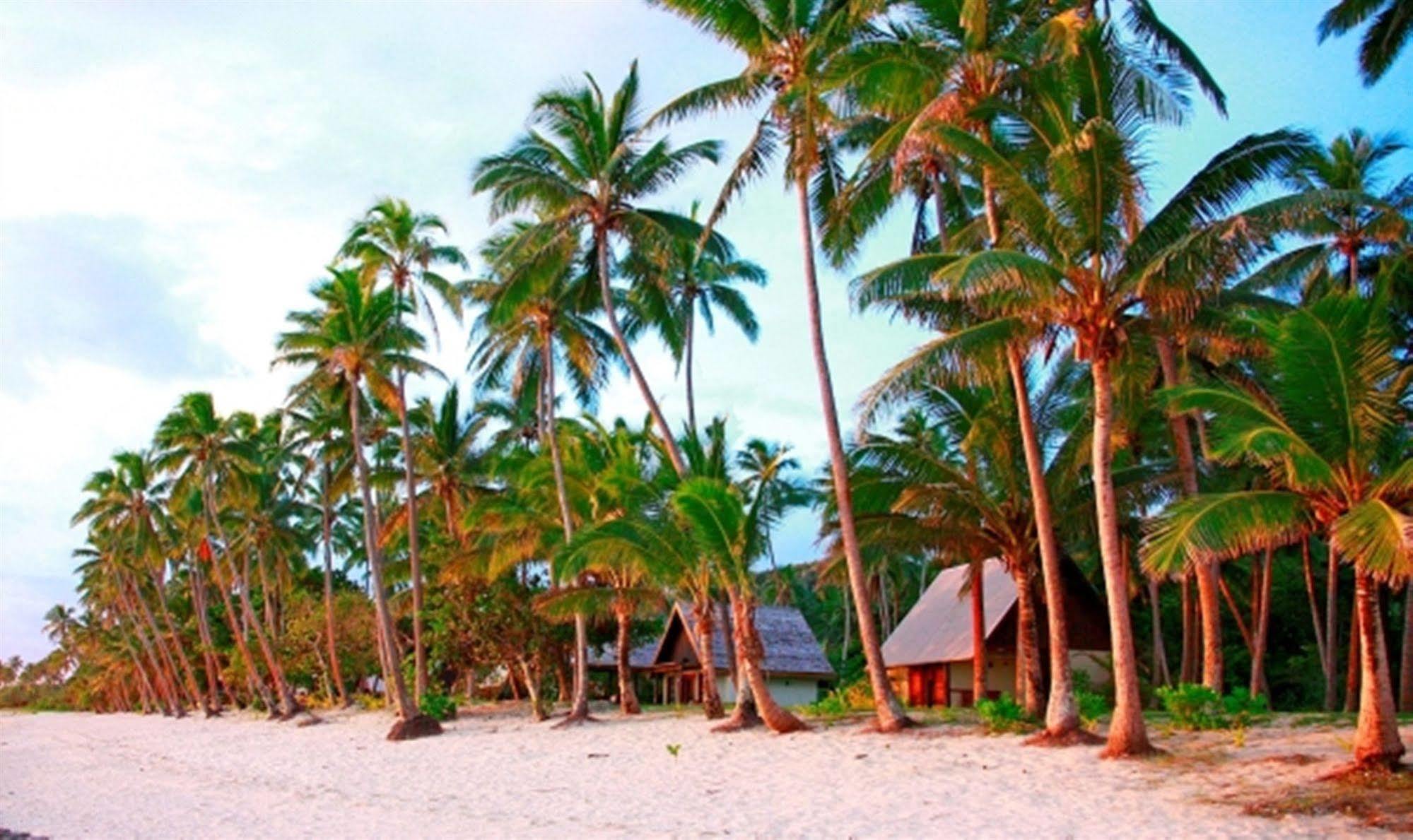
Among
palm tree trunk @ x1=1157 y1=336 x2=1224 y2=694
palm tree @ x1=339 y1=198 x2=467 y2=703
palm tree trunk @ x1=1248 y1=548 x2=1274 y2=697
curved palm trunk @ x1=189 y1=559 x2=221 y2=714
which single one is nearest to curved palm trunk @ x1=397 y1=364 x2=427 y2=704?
palm tree @ x1=339 y1=198 x2=467 y2=703

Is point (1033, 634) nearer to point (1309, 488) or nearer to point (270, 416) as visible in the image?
point (1309, 488)

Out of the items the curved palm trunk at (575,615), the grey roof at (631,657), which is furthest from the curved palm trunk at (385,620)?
the grey roof at (631,657)

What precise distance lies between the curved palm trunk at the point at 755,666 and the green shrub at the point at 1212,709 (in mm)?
5500

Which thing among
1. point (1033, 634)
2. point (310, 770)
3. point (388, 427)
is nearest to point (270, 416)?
point (388, 427)

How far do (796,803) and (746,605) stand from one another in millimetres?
5945

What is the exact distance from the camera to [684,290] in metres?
26.1

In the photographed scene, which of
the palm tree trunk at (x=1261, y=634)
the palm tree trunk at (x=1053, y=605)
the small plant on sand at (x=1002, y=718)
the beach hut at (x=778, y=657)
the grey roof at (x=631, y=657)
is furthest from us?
the grey roof at (x=631, y=657)

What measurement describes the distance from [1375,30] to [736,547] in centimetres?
1163

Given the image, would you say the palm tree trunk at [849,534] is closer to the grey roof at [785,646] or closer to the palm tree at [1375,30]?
the palm tree at [1375,30]

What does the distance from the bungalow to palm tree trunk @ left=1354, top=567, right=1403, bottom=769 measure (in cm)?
2066

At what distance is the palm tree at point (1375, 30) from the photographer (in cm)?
1580

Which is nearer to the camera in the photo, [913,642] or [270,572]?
[913,642]

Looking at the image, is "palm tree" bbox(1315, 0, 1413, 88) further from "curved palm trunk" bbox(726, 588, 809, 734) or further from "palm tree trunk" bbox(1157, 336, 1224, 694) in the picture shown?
"curved palm trunk" bbox(726, 588, 809, 734)

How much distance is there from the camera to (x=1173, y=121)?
13.8 m
